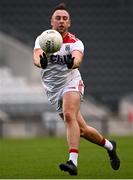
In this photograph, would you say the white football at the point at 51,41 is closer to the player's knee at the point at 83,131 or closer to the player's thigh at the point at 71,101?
the player's thigh at the point at 71,101

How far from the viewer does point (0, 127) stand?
80.1 feet

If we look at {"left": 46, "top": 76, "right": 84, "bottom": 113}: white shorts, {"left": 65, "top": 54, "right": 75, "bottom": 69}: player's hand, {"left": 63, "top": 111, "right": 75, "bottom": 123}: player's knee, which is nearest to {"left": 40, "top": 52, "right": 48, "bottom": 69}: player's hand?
{"left": 65, "top": 54, "right": 75, "bottom": 69}: player's hand

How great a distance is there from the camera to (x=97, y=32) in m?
32.9

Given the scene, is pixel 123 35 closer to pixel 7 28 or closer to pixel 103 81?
pixel 103 81

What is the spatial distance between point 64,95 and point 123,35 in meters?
23.4

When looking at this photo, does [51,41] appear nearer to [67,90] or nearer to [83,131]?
[67,90]

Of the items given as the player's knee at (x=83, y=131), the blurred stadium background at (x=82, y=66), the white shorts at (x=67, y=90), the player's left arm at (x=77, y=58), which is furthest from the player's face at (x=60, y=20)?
the blurred stadium background at (x=82, y=66)

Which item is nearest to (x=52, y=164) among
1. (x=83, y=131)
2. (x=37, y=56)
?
(x=83, y=131)

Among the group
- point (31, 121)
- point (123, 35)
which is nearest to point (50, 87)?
point (31, 121)

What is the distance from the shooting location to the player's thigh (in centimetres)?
991

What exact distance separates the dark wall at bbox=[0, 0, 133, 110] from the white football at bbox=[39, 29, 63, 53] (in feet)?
68.0

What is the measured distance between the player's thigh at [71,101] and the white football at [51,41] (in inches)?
22.9

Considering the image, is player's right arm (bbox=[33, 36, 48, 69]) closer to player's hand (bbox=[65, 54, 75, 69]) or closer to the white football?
the white football

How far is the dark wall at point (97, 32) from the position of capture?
103ft
